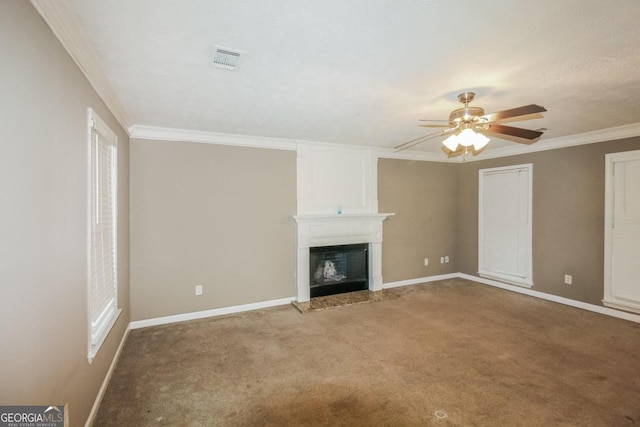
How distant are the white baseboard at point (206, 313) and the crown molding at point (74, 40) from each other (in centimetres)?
261

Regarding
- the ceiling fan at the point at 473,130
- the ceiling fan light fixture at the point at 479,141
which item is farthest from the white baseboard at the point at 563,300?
the ceiling fan light fixture at the point at 479,141

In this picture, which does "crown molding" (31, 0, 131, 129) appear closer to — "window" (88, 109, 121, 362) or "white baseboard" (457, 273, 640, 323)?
"window" (88, 109, 121, 362)

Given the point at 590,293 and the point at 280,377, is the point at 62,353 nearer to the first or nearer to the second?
the point at 280,377

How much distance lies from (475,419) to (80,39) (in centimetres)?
349

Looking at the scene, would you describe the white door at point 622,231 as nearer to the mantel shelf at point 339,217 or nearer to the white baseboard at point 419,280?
the white baseboard at point 419,280

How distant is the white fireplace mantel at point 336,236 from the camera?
Answer: 450 cm

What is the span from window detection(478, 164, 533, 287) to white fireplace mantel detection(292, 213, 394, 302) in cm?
192

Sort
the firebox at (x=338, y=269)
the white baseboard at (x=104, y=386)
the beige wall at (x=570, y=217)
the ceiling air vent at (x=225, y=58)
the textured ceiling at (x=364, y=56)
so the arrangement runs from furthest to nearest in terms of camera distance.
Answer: the firebox at (x=338, y=269) < the beige wall at (x=570, y=217) < the white baseboard at (x=104, y=386) < the ceiling air vent at (x=225, y=58) < the textured ceiling at (x=364, y=56)

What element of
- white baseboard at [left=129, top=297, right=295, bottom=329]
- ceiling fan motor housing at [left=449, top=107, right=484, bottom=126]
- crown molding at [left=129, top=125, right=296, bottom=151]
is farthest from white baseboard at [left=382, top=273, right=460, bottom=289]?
ceiling fan motor housing at [left=449, top=107, right=484, bottom=126]

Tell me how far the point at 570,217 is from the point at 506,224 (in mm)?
917

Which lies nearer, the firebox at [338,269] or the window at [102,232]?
the window at [102,232]

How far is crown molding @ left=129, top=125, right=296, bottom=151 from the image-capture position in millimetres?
3643

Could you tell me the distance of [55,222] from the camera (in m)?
1.53

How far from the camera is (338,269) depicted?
5.00 meters
